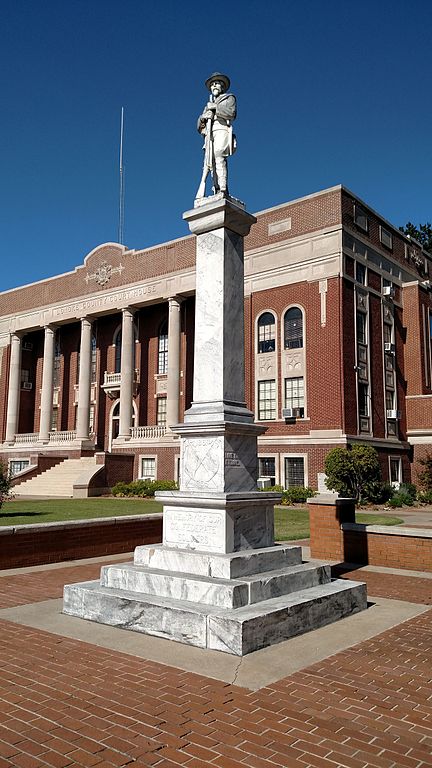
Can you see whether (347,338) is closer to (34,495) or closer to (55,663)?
(34,495)

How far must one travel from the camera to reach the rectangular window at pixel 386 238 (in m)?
32.4

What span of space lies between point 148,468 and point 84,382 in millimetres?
8135

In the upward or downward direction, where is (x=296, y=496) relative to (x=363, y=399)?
downward

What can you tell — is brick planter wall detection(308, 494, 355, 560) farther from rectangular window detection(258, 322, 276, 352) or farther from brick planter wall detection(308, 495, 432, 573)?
rectangular window detection(258, 322, 276, 352)

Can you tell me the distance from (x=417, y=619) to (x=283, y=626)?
1.99 meters

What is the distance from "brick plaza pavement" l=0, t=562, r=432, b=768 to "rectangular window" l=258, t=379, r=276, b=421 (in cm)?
2477

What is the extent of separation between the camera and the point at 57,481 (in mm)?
32750

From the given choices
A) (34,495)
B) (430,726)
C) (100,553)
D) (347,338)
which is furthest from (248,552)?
(34,495)

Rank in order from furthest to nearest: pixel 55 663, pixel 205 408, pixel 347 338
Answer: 1. pixel 347 338
2. pixel 205 408
3. pixel 55 663

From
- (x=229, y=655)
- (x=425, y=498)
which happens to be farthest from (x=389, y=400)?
(x=229, y=655)

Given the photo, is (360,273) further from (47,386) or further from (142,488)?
(47,386)

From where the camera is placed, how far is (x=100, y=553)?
38.7ft

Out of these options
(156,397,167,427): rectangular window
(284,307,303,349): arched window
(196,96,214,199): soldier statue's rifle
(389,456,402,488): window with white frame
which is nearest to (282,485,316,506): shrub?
(389,456,402,488): window with white frame

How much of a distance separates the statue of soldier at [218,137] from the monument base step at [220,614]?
5.19 metres
